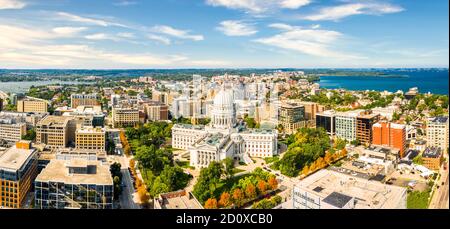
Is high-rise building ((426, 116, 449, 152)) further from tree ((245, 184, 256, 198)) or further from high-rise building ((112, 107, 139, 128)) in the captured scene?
high-rise building ((112, 107, 139, 128))

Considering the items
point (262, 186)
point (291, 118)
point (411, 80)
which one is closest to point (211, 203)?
point (262, 186)

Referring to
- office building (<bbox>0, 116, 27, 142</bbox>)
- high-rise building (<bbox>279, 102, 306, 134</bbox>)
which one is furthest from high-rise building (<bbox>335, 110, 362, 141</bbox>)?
office building (<bbox>0, 116, 27, 142</bbox>)

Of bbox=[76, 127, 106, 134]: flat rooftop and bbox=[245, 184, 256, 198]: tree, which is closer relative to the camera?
bbox=[245, 184, 256, 198]: tree

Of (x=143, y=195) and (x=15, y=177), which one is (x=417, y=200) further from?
(x=15, y=177)
